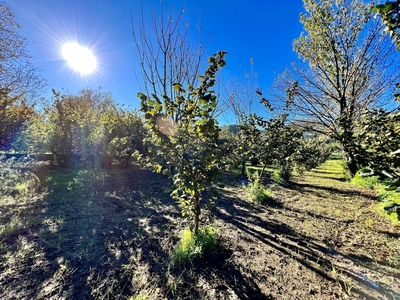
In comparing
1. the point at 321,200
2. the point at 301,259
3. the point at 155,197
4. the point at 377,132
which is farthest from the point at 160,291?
the point at 321,200

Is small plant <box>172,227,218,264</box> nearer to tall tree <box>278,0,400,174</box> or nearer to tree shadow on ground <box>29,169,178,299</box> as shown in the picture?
tree shadow on ground <box>29,169,178,299</box>

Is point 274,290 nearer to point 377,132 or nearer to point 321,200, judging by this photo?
point 377,132

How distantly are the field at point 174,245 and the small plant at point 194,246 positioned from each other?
0.09 m

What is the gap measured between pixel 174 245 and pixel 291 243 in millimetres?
1879

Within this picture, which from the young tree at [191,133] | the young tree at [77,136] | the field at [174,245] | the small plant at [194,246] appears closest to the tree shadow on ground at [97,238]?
the field at [174,245]

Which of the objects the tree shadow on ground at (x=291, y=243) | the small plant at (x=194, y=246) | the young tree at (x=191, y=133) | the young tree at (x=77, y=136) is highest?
the young tree at (x=77, y=136)

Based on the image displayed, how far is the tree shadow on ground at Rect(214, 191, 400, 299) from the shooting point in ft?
6.72

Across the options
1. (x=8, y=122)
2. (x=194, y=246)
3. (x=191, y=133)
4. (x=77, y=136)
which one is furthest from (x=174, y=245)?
(x=8, y=122)

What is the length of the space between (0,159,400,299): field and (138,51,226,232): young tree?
1.06 m

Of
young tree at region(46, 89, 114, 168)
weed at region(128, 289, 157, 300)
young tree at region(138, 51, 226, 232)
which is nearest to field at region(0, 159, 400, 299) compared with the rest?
weed at region(128, 289, 157, 300)

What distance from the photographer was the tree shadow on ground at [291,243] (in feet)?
6.72

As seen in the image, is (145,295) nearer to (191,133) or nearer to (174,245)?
(174,245)

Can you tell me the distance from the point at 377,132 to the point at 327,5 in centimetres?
803

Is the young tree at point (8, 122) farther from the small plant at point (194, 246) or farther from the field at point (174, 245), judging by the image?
the small plant at point (194, 246)
